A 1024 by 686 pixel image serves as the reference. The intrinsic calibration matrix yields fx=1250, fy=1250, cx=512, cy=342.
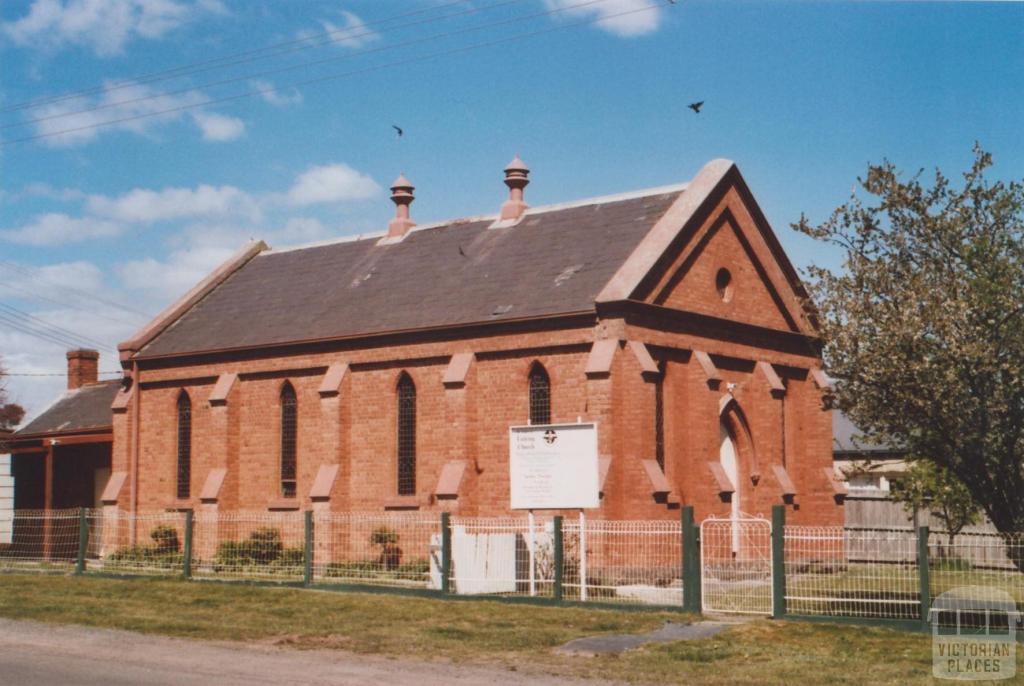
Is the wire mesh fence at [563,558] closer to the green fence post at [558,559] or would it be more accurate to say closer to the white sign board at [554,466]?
the green fence post at [558,559]

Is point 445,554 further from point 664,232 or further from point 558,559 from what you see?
point 664,232

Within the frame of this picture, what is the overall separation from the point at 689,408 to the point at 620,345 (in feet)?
10.3

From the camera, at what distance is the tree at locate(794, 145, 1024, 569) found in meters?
18.4

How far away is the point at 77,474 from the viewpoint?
4075cm

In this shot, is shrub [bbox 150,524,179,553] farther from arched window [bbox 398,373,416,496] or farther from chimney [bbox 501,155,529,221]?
chimney [bbox 501,155,529,221]

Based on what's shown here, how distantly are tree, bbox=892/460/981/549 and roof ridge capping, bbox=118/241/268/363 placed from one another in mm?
22347

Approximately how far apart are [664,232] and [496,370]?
17.3 ft

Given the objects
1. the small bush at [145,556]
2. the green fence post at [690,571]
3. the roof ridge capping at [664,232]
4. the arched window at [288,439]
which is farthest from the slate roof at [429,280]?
the green fence post at [690,571]

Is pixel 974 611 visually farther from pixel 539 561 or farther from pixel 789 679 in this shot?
pixel 539 561

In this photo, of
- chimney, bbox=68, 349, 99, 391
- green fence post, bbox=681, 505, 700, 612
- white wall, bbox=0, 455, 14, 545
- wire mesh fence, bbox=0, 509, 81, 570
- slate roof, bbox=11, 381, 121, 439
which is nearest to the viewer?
green fence post, bbox=681, 505, 700, 612

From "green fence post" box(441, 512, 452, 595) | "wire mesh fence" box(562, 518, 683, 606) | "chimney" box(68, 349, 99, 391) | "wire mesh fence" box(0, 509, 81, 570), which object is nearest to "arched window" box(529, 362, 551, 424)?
"wire mesh fence" box(562, 518, 683, 606)

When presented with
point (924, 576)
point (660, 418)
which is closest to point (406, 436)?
point (660, 418)

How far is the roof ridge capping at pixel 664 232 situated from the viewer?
2862cm

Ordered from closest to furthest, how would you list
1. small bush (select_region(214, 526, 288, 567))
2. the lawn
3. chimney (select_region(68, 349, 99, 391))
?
the lawn < small bush (select_region(214, 526, 288, 567)) < chimney (select_region(68, 349, 99, 391))
